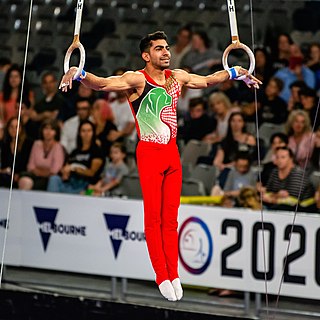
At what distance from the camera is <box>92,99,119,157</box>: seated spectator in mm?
10641

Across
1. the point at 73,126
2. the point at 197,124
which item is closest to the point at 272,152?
the point at 197,124

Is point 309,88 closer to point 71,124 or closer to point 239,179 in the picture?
point 239,179

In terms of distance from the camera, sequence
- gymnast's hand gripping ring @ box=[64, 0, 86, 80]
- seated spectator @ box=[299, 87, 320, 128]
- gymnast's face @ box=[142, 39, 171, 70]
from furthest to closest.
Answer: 1. seated spectator @ box=[299, 87, 320, 128]
2. gymnast's face @ box=[142, 39, 171, 70]
3. gymnast's hand gripping ring @ box=[64, 0, 86, 80]

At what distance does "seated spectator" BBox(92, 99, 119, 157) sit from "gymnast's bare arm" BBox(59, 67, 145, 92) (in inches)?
145

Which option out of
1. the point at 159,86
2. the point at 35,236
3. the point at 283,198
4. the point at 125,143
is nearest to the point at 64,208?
the point at 35,236

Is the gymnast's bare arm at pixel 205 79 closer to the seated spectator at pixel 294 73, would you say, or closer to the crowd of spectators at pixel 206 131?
the crowd of spectators at pixel 206 131

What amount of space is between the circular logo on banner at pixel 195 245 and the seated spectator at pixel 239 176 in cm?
51

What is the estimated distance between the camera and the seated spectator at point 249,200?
9.82 m

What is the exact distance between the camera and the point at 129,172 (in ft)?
34.8

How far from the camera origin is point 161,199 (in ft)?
22.9

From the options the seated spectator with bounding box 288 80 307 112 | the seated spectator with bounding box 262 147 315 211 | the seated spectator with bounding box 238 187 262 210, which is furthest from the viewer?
the seated spectator with bounding box 288 80 307 112

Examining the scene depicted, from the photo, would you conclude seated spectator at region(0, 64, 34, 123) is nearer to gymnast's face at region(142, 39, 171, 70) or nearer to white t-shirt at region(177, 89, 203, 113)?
white t-shirt at region(177, 89, 203, 113)

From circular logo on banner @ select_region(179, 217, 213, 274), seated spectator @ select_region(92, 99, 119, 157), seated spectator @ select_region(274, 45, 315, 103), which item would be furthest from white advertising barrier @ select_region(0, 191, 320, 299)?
seated spectator @ select_region(274, 45, 315, 103)

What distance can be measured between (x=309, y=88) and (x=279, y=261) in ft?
6.54
